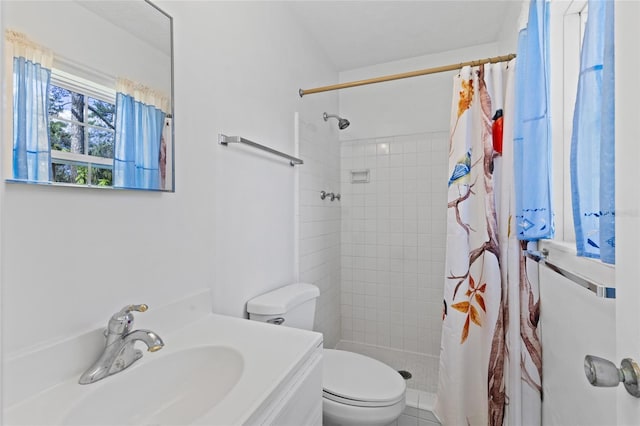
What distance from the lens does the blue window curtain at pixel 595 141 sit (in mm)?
551

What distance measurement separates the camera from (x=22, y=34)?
2.29 ft

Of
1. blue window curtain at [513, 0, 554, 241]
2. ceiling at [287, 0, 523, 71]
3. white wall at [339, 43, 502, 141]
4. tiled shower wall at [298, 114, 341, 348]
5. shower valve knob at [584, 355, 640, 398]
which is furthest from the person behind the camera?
white wall at [339, 43, 502, 141]

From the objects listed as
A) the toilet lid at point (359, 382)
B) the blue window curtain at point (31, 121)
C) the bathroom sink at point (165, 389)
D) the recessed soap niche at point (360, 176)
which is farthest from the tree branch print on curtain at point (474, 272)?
the blue window curtain at point (31, 121)

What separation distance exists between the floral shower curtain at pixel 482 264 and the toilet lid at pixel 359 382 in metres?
0.36

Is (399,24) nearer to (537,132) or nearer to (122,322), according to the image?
(537,132)

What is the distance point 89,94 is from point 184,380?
0.83m

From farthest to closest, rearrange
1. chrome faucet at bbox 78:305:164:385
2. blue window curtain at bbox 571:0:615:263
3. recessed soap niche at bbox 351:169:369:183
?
1. recessed soap niche at bbox 351:169:369:183
2. chrome faucet at bbox 78:305:164:385
3. blue window curtain at bbox 571:0:615:263

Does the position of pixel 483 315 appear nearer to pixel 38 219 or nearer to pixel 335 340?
pixel 335 340

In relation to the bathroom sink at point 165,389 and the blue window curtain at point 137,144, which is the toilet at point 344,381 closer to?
the bathroom sink at point 165,389

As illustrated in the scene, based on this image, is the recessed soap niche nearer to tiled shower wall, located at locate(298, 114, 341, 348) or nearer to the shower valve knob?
tiled shower wall, located at locate(298, 114, 341, 348)

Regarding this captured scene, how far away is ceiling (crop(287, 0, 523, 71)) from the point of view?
1.82 metres

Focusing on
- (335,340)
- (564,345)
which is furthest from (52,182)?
(335,340)

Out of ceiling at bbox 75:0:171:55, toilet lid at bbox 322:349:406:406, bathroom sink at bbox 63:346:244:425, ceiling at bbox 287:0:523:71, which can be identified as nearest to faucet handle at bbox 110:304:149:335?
bathroom sink at bbox 63:346:244:425

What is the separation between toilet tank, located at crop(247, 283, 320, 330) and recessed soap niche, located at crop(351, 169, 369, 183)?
123 cm
